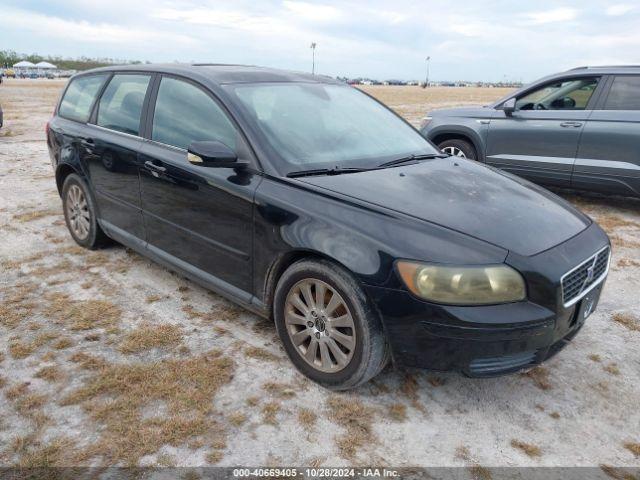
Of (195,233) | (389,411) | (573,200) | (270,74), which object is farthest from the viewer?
(573,200)

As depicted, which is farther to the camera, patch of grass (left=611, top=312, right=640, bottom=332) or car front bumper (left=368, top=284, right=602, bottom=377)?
patch of grass (left=611, top=312, right=640, bottom=332)

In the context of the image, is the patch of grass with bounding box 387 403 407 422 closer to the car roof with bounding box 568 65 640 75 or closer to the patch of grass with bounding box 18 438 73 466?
the patch of grass with bounding box 18 438 73 466

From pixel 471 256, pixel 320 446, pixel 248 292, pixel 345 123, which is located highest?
pixel 345 123

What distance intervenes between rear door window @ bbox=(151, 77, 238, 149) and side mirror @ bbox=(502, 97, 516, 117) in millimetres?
4615

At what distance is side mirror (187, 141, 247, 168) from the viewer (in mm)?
2934

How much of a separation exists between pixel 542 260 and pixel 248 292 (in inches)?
65.2

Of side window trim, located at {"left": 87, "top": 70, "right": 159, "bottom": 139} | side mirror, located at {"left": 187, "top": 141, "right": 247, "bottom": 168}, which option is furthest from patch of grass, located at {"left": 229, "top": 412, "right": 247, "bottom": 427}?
side window trim, located at {"left": 87, "top": 70, "right": 159, "bottom": 139}

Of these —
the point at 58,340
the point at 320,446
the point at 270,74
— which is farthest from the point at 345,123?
the point at 58,340

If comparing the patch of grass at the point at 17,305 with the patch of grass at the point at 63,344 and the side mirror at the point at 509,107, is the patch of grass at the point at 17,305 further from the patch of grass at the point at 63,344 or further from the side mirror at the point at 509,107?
the side mirror at the point at 509,107

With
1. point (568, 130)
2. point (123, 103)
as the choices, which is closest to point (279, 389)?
point (123, 103)

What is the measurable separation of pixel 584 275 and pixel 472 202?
675 millimetres

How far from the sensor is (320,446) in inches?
94.2

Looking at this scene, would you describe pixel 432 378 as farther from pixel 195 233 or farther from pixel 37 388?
pixel 37 388

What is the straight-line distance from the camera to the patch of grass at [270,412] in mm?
2553
